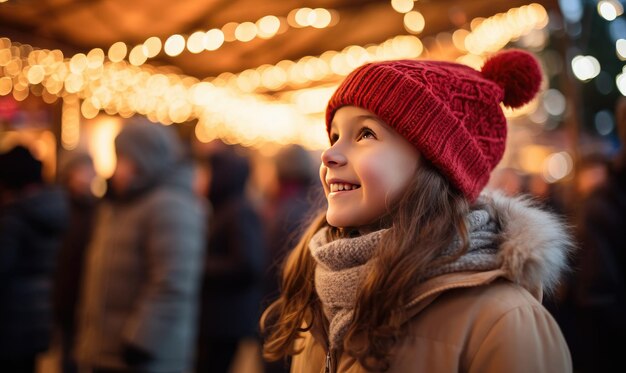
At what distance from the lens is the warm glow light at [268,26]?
18.6 ft

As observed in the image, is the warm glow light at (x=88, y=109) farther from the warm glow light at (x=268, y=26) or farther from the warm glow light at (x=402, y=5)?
the warm glow light at (x=402, y=5)

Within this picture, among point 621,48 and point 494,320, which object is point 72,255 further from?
point 621,48

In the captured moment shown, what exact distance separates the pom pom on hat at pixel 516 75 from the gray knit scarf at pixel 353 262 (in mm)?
401

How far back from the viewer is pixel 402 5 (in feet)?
17.5

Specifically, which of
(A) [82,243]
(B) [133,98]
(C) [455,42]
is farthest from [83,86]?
(C) [455,42]

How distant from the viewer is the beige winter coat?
A: 1178mm

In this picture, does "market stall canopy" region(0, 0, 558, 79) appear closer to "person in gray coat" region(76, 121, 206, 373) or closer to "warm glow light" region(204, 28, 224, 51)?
"warm glow light" region(204, 28, 224, 51)

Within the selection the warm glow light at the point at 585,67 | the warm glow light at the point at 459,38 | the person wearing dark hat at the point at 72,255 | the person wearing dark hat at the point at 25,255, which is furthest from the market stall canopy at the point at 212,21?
the person wearing dark hat at the point at 25,255

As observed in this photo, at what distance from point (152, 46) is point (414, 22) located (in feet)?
9.95

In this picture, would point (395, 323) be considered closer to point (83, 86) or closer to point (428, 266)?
point (428, 266)

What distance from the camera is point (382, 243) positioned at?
1319 millimetres

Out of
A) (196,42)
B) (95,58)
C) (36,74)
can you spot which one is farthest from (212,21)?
(36,74)

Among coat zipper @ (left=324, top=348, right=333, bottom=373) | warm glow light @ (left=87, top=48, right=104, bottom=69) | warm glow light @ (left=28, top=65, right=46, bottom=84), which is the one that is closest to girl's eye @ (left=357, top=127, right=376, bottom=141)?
coat zipper @ (left=324, top=348, right=333, bottom=373)

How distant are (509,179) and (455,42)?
5.88ft
